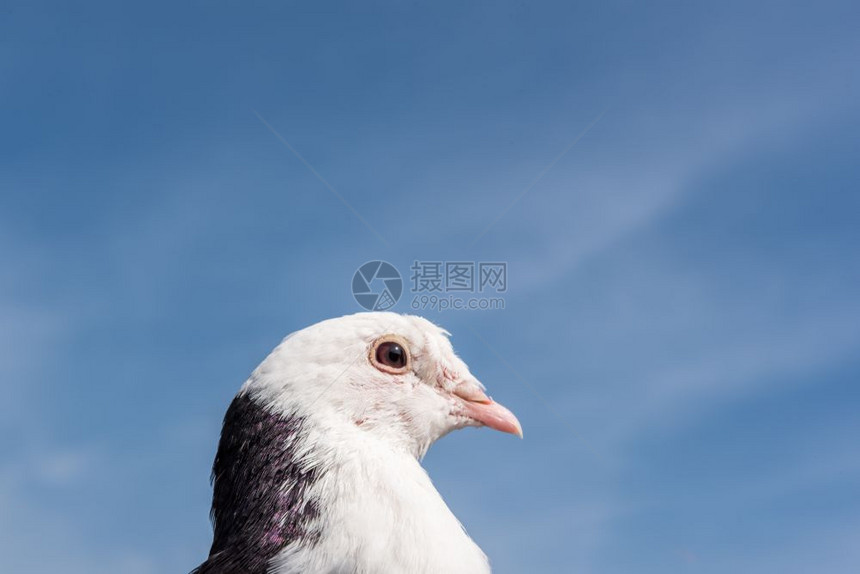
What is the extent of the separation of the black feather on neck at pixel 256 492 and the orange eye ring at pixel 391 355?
0.87 meters

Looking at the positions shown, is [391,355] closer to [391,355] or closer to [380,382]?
[391,355]

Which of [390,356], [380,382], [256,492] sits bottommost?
[256,492]

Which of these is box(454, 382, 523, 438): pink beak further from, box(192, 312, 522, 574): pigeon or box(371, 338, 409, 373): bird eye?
box(371, 338, 409, 373): bird eye

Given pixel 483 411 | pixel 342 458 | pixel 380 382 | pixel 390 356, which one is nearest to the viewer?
pixel 342 458

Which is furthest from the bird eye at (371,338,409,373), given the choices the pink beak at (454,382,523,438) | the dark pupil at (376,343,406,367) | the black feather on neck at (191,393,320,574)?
the black feather on neck at (191,393,320,574)

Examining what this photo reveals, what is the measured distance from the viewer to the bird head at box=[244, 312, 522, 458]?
246 inches

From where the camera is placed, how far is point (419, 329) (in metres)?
7.07

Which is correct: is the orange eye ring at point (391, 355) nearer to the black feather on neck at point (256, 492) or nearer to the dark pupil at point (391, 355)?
the dark pupil at point (391, 355)

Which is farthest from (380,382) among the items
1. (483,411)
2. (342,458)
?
(483,411)

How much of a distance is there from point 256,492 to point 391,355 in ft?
4.97

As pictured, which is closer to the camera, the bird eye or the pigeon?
the pigeon

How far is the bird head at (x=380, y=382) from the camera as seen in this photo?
Answer: 20.5 feet

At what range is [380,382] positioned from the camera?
6.62m

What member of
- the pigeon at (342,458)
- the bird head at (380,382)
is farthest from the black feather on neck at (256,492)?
the bird head at (380,382)
